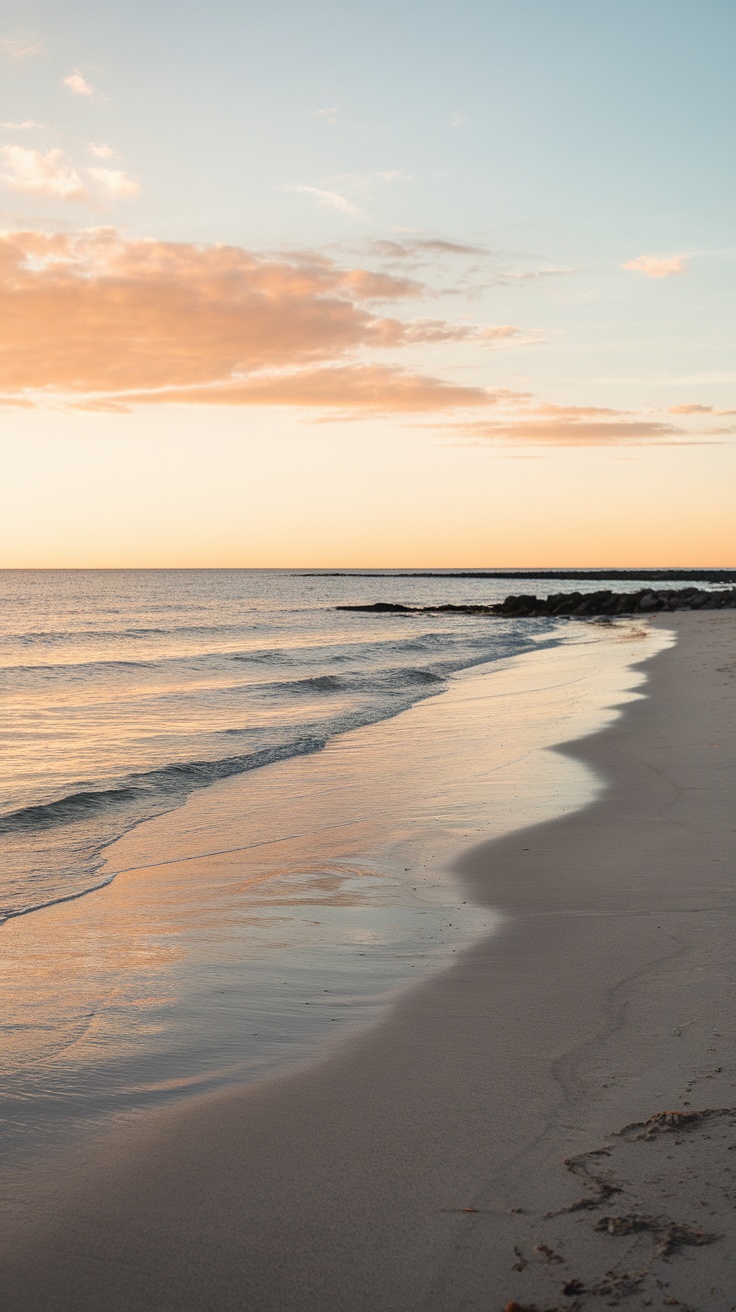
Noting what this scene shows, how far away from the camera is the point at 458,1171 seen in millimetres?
3061

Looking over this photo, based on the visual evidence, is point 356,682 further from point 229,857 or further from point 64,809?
point 229,857

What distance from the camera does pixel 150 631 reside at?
1833 inches

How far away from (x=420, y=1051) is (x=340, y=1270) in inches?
57.2

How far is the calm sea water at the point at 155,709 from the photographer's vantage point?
8.90 meters

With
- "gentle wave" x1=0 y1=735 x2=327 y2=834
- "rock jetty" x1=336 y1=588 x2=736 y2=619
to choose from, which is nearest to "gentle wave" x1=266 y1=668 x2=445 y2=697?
"gentle wave" x1=0 y1=735 x2=327 y2=834

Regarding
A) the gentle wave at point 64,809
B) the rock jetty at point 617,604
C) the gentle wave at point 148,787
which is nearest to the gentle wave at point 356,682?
the gentle wave at point 148,787

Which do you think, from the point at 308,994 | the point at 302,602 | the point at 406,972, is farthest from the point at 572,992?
the point at 302,602

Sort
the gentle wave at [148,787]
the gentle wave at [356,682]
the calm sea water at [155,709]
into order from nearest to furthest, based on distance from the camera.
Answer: the calm sea water at [155,709] < the gentle wave at [148,787] < the gentle wave at [356,682]

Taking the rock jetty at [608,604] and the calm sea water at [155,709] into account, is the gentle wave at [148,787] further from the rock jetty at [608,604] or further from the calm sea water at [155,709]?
the rock jetty at [608,604]

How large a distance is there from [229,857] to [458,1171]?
16.4ft

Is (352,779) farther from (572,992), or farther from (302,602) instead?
(302,602)

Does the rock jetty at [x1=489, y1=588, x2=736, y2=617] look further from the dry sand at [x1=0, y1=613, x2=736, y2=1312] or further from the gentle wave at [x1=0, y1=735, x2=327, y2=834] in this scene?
the dry sand at [x1=0, y1=613, x2=736, y2=1312]

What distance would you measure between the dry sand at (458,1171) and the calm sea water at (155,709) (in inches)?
135

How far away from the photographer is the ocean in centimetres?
426
